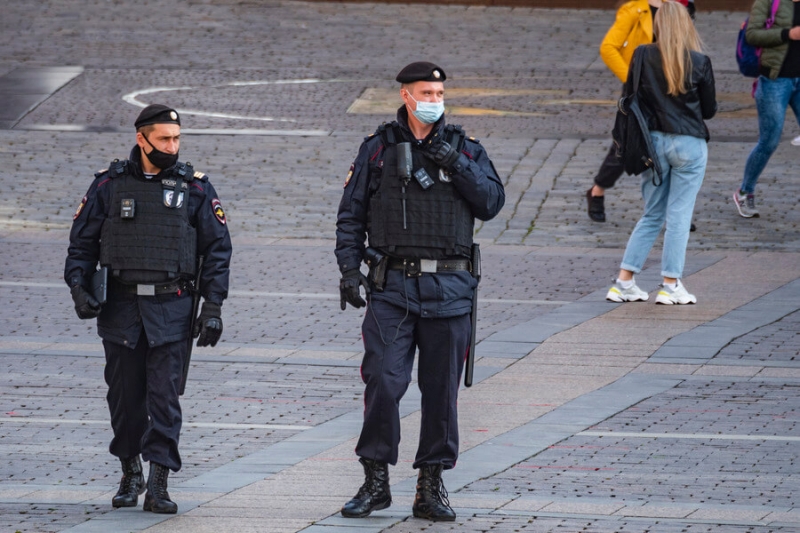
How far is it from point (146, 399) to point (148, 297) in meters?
0.45

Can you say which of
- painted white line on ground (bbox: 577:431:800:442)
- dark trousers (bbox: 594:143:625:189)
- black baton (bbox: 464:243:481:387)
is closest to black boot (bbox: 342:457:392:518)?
black baton (bbox: 464:243:481:387)

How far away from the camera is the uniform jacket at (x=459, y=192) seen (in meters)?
6.27

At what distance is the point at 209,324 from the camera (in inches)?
253

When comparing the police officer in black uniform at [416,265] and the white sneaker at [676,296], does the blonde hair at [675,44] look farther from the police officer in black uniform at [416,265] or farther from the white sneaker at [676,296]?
the police officer in black uniform at [416,265]

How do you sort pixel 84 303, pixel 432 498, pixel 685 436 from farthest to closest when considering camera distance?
pixel 685 436 → pixel 84 303 → pixel 432 498

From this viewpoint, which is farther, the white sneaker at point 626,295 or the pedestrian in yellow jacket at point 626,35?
the pedestrian in yellow jacket at point 626,35

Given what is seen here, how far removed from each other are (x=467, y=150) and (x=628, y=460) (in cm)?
174

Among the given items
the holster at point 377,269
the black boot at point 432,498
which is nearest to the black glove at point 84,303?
the holster at point 377,269

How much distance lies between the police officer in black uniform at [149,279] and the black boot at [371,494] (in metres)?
0.81

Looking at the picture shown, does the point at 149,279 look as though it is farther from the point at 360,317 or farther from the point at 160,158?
the point at 360,317

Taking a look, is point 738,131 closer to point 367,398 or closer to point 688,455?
point 688,455

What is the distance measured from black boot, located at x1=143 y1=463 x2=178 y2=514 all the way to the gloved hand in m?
0.56

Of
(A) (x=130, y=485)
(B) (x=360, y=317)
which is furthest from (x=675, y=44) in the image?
(A) (x=130, y=485)

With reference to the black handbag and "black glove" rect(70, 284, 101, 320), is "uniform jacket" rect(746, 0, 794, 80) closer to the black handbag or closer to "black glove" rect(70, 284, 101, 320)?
the black handbag
